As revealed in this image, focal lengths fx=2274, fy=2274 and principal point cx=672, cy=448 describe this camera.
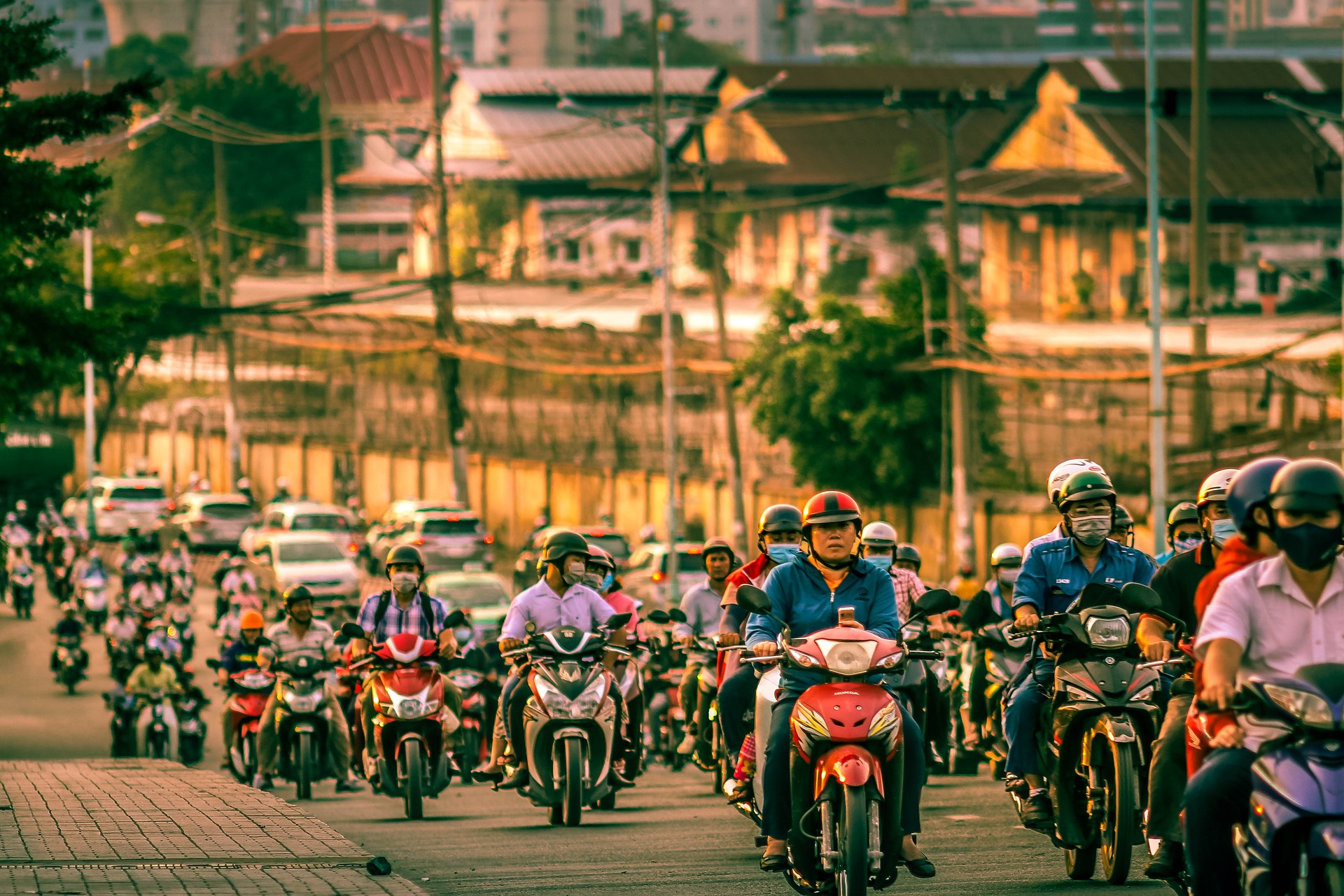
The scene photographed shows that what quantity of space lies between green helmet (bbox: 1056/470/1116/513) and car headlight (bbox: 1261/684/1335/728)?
3779mm

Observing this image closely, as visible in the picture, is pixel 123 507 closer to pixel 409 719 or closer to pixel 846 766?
pixel 409 719

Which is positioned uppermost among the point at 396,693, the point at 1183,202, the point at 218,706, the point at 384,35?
the point at 384,35

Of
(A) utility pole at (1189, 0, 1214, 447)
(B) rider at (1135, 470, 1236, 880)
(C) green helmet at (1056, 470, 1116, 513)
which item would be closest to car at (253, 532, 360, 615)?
(A) utility pole at (1189, 0, 1214, 447)

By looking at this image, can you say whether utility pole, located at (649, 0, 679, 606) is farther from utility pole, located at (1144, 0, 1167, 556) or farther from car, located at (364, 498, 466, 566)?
car, located at (364, 498, 466, 566)

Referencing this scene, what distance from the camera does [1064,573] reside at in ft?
37.7

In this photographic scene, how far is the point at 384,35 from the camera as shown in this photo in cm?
14350

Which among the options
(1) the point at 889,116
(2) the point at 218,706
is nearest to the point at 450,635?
(2) the point at 218,706

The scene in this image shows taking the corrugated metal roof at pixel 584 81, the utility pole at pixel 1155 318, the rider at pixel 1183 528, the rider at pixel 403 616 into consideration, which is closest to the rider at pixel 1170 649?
the rider at pixel 1183 528

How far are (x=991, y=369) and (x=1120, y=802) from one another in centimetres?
2462

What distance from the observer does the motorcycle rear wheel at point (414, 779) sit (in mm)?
15484

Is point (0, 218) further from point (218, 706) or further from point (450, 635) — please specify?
point (218, 706)

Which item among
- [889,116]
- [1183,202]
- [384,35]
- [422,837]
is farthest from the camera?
[384,35]

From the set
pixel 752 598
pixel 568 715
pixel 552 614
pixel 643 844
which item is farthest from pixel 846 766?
pixel 552 614

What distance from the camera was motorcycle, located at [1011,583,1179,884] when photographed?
1072 centimetres
